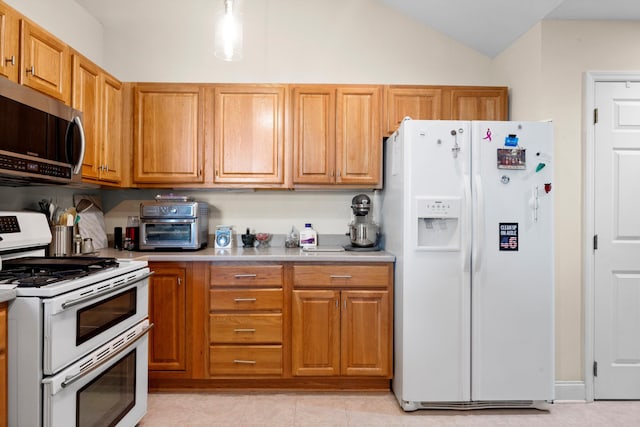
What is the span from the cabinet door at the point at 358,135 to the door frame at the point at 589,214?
136cm

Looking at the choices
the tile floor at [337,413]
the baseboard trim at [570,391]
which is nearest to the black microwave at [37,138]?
the tile floor at [337,413]

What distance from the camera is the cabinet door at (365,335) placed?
2758 millimetres

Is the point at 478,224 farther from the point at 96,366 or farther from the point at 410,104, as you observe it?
the point at 96,366

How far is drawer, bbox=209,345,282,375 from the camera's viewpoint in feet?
9.05

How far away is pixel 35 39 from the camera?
82.5 inches

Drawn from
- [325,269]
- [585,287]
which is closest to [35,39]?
[325,269]

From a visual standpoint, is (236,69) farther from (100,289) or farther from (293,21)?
(100,289)

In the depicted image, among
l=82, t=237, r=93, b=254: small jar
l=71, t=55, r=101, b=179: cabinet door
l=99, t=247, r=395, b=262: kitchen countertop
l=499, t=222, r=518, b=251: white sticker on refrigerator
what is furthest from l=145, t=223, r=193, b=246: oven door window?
l=499, t=222, r=518, b=251: white sticker on refrigerator

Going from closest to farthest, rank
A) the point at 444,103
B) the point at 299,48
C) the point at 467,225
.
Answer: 1. the point at 467,225
2. the point at 444,103
3. the point at 299,48

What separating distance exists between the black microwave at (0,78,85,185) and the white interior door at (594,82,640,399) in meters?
3.19

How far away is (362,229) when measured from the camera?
3160mm

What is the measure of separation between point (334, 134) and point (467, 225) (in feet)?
3.94

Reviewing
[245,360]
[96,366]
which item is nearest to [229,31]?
[96,366]

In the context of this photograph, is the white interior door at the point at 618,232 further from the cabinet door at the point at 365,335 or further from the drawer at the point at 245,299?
the drawer at the point at 245,299
